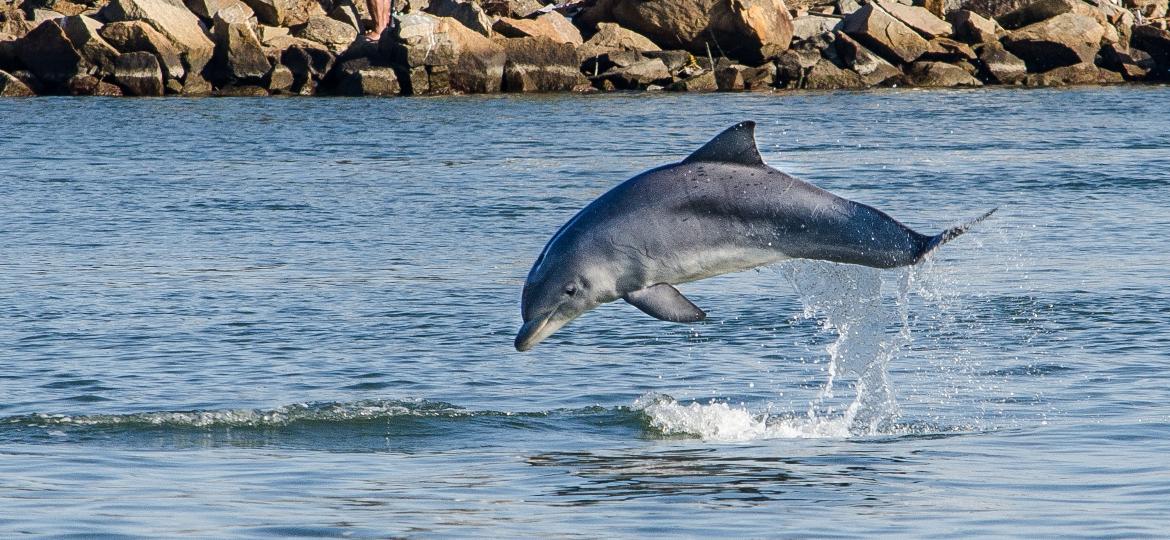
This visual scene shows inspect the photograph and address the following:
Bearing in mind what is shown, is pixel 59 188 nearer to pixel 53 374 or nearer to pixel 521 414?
pixel 53 374

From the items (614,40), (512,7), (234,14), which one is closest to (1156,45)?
(614,40)

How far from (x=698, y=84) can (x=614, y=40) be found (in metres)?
3.00

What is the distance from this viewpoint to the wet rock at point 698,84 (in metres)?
42.6

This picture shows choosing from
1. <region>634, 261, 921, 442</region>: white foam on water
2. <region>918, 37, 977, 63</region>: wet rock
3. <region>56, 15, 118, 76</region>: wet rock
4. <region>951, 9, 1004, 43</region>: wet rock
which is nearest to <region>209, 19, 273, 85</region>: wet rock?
<region>56, 15, 118, 76</region>: wet rock

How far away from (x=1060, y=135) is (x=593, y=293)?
2203 centimetres

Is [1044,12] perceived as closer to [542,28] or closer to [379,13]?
[542,28]

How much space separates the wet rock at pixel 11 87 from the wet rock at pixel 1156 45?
92.5 feet

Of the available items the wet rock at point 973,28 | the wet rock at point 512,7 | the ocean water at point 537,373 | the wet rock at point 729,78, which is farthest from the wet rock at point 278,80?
the ocean water at point 537,373

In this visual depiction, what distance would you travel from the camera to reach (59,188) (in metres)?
21.5

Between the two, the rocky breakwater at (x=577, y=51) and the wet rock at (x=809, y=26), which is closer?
the rocky breakwater at (x=577, y=51)

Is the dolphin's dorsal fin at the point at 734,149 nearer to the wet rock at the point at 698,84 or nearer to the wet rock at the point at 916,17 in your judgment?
the wet rock at the point at 698,84

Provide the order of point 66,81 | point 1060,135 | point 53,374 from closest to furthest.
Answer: point 53,374 → point 1060,135 → point 66,81

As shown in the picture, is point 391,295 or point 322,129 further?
point 322,129

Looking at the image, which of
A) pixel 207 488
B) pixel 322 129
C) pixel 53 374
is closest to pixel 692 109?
pixel 322 129
